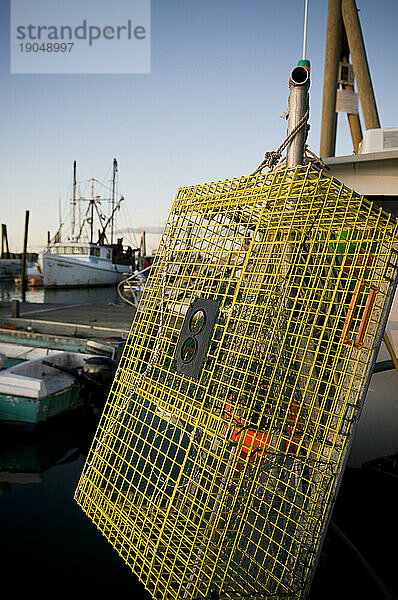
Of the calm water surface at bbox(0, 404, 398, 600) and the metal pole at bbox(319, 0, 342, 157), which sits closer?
the calm water surface at bbox(0, 404, 398, 600)

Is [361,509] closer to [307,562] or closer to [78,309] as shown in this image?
[307,562]

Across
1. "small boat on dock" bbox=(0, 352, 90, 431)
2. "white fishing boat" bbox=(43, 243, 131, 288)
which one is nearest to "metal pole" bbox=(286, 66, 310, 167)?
"small boat on dock" bbox=(0, 352, 90, 431)

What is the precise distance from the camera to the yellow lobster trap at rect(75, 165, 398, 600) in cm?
191

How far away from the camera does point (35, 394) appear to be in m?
7.22

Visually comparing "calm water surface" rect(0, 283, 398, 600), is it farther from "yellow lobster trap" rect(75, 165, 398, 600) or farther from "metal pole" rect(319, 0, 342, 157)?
"metal pole" rect(319, 0, 342, 157)

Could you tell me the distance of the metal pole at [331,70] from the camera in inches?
259

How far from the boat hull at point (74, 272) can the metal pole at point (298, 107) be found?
38.8m

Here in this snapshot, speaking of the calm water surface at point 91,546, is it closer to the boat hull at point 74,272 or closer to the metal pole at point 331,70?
the metal pole at point 331,70

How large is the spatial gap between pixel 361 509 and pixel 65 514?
3699mm

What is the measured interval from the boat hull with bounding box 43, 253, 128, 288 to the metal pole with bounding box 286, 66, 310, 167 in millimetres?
38848

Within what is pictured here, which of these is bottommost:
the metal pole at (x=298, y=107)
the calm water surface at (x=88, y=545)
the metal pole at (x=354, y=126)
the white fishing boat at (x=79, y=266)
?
the calm water surface at (x=88, y=545)

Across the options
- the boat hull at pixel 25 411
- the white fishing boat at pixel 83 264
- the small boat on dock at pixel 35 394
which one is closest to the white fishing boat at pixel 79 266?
the white fishing boat at pixel 83 264

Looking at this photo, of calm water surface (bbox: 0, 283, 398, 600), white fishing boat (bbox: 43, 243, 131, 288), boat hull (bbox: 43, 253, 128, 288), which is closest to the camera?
calm water surface (bbox: 0, 283, 398, 600)

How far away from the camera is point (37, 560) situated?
4.50m
